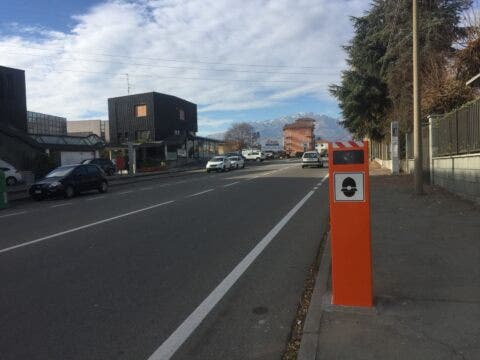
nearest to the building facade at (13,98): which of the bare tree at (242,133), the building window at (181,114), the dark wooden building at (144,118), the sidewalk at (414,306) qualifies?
the dark wooden building at (144,118)

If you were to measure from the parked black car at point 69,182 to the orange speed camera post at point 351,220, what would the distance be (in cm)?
1825

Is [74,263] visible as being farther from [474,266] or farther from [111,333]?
[474,266]

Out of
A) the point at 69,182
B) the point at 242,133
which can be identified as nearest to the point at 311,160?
the point at 69,182

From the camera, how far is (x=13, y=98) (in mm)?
41750

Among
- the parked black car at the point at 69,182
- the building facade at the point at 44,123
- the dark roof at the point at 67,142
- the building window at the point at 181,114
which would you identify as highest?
the building window at the point at 181,114

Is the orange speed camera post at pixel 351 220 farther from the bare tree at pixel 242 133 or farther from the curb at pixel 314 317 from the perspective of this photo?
the bare tree at pixel 242 133

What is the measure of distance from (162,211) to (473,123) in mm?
8565

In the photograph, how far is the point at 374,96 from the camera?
3591cm

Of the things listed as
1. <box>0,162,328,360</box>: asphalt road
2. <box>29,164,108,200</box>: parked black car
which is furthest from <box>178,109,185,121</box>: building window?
<box>0,162,328,360</box>: asphalt road

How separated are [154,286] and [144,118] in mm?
61426

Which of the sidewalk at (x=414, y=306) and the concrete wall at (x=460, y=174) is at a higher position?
the concrete wall at (x=460, y=174)

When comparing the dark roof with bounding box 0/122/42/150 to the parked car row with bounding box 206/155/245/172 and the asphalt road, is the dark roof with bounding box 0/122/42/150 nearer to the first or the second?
the parked car row with bounding box 206/155/245/172

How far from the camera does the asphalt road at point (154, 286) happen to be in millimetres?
4414

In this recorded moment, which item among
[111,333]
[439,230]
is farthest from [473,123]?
[111,333]
